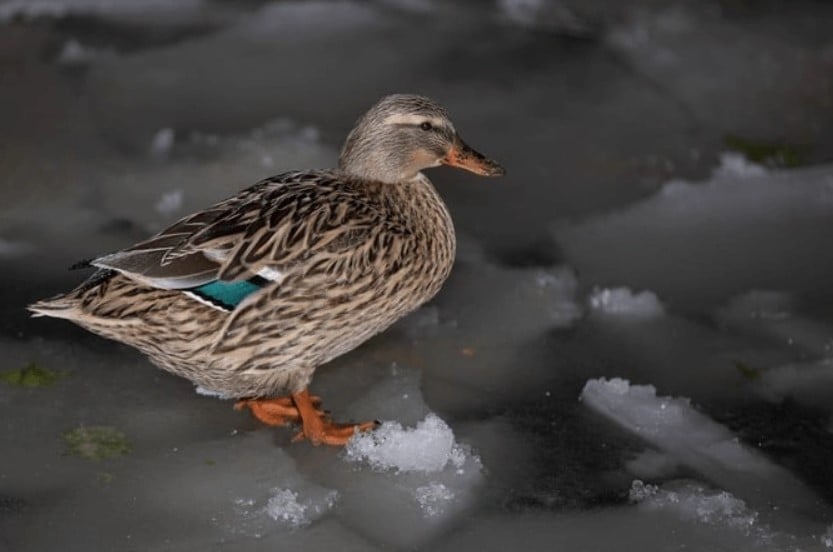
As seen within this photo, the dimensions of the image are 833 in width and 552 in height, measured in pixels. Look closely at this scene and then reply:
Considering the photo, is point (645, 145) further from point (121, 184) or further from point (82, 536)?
point (82, 536)

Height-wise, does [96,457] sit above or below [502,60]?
below

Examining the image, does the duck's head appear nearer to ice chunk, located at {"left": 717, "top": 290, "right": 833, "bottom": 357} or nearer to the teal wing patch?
the teal wing patch


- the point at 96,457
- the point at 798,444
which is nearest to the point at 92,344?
the point at 96,457

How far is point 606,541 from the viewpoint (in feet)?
12.2

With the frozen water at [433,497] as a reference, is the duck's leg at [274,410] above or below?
below

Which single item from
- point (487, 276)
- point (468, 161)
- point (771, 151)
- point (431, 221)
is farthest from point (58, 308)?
point (771, 151)

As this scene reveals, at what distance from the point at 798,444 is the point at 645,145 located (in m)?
2.08

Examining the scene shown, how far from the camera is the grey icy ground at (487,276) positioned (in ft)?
12.6

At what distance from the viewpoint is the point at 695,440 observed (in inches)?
165

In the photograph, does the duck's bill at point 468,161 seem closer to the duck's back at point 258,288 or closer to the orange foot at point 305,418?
the duck's back at point 258,288

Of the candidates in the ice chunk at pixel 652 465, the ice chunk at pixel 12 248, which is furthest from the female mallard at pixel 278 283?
the ice chunk at pixel 12 248

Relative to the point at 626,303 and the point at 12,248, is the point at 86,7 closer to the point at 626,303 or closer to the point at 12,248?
the point at 12,248

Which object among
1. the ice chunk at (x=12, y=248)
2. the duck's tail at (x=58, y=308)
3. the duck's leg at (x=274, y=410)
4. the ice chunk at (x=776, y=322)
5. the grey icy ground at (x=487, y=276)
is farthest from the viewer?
the ice chunk at (x=12, y=248)

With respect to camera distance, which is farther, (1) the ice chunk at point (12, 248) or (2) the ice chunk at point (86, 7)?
(2) the ice chunk at point (86, 7)
